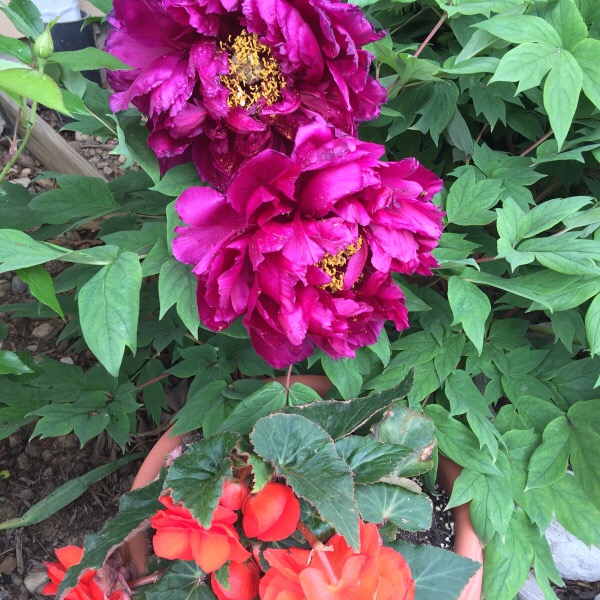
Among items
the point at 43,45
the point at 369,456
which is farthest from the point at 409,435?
the point at 43,45

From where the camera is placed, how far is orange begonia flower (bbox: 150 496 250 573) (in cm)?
59

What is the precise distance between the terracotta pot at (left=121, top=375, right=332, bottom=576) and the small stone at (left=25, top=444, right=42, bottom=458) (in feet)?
1.39

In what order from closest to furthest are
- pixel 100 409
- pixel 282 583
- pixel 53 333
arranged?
1. pixel 282 583
2. pixel 100 409
3. pixel 53 333

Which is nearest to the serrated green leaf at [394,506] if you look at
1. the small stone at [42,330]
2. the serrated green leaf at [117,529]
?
the serrated green leaf at [117,529]

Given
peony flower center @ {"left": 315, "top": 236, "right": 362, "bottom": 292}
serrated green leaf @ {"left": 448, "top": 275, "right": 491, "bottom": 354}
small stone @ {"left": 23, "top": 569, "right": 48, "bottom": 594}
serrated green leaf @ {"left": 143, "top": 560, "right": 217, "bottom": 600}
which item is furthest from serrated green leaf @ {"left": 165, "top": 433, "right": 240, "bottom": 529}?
small stone @ {"left": 23, "top": 569, "right": 48, "bottom": 594}

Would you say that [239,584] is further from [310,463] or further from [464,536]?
[464,536]

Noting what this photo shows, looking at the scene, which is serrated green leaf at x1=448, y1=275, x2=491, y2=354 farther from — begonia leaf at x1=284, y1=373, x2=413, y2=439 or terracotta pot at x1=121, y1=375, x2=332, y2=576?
terracotta pot at x1=121, y1=375, x2=332, y2=576

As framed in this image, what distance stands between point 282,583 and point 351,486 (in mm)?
117

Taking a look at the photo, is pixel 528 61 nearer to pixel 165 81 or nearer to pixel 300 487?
pixel 165 81

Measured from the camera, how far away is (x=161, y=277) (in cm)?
69

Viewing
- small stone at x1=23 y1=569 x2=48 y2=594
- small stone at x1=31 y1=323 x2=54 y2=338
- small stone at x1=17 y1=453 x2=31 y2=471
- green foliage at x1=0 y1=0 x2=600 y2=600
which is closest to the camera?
green foliage at x1=0 y1=0 x2=600 y2=600

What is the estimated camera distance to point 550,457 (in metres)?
0.87

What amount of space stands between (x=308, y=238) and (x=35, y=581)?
0.90 meters

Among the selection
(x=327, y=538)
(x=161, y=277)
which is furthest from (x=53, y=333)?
(x=327, y=538)
